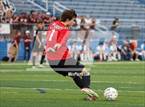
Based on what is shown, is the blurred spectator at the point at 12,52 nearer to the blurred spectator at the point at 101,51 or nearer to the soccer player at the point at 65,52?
the blurred spectator at the point at 101,51

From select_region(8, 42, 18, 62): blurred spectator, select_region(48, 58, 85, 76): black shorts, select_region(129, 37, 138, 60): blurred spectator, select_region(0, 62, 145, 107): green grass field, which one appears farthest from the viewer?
select_region(129, 37, 138, 60): blurred spectator

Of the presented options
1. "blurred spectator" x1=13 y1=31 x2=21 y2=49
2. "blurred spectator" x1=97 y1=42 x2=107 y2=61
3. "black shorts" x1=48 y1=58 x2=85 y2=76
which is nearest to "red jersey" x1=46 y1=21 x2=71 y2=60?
"black shorts" x1=48 y1=58 x2=85 y2=76

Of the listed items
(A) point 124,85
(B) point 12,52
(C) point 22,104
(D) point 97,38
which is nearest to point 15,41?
(B) point 12,52

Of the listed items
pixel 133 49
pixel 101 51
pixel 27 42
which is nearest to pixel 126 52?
pixel 133 49

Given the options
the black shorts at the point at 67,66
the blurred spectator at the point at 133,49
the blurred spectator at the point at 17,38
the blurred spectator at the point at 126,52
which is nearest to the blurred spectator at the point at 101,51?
the blurred spectator at the point at 126,52

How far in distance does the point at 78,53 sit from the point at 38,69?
294 inches

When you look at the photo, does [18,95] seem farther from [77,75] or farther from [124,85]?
[124,85]

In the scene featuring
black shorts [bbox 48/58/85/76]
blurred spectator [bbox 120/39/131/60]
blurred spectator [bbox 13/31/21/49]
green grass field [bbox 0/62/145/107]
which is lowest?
blurred spectator [bbox 120/39/131/60]

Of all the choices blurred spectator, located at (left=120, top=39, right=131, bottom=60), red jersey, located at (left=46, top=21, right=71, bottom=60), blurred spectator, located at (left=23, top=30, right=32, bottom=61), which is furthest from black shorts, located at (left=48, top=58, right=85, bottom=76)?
blurred spectator, located at (left=120, top=39, right=131, bottom=60)

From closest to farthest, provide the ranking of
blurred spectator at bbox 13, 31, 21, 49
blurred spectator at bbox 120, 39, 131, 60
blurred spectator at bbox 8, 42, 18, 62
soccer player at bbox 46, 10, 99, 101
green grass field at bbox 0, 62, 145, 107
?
green grass field at bbox 0, 62, 145, 107
soccer player at bbox 46, 10, 99, 101
blurred spectator at bbox 8, 42, 18, 62
blurred spectator at bbox 13, 31, 21, 49
blurred spectator at bbox 120, 39, 131, 60

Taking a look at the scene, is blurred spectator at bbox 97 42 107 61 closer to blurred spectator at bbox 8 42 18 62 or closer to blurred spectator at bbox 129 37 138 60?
blurred spectator at bbox 129 37 138 60

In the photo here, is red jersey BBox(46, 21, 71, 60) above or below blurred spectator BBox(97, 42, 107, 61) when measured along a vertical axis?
above

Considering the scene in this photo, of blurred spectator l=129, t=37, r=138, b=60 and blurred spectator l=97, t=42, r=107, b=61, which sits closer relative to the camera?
blurred spectator l=97, t=42, r=107, b=61

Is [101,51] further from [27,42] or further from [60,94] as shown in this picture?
[60,94]
